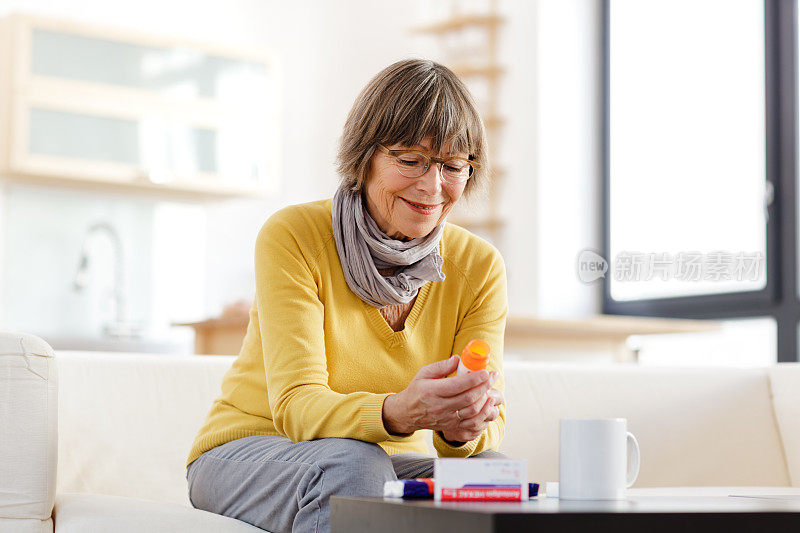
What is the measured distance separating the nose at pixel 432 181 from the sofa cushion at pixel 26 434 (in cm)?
62

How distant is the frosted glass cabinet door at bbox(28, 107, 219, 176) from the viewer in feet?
16.1

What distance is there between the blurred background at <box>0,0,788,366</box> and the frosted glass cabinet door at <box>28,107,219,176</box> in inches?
0.4

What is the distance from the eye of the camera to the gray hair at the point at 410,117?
161cm

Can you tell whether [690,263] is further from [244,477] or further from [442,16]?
[244,477]

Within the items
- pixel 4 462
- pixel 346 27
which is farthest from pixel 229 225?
pixel 4 462

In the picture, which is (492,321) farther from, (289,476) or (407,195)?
(289,476)

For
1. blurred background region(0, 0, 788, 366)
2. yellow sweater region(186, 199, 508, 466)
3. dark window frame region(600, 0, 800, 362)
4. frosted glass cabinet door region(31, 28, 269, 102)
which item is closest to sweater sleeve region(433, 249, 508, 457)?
yellow sweater region(186, 199, 508, 466)

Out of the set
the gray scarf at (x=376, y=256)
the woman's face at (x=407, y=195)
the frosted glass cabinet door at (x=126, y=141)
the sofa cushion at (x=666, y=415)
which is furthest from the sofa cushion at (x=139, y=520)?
the frosted glass cabinet door at (x=126, y=141)

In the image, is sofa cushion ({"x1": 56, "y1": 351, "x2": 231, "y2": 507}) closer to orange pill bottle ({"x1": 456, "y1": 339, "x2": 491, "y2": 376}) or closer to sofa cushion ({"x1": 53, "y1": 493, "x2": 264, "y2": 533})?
sofa cushion ({"x1": 53, "y1": 493, "x2": 264, "y2": 533})

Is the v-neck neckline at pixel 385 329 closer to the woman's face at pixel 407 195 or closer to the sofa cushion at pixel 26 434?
the woman's face at pixel 407 195

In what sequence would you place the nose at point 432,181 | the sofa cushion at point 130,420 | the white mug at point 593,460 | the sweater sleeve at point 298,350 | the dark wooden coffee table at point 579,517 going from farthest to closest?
1. the sofa cushion at point 130,420
2. the nose at point 432,181
3. the sweater sleeve at point 298,350
4. the white mug at point 593,460
5. the dark wooden coffee table at point 579,517

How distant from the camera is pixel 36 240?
5086 millimetres

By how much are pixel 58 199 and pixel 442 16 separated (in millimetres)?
2406

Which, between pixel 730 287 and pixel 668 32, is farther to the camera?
pixel 668 32
